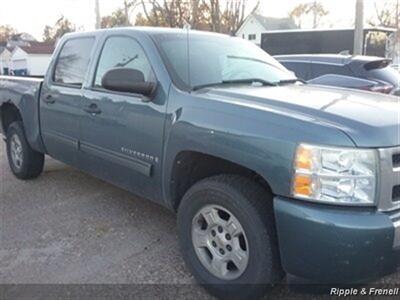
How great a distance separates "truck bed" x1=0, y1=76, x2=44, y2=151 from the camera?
5.37 meters

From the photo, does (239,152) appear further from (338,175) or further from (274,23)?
(274,23)

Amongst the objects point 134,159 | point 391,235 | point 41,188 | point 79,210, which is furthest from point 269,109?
point 41,188

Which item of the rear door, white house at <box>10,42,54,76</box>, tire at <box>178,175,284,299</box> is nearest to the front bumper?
tire at <box>178,175,284,299</box>

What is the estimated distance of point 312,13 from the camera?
64.7 m

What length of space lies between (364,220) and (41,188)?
4.20 meters

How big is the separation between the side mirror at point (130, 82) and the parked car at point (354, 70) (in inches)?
171

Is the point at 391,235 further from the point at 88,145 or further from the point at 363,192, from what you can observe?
the point at 88,145

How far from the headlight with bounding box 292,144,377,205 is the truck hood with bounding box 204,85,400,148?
0.31 ft

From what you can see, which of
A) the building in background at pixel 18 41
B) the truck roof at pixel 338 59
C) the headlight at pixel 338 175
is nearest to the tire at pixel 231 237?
the headlight at pixel 338 175

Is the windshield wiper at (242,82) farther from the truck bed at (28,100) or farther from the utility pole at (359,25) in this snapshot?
the utility pole at (359,25)

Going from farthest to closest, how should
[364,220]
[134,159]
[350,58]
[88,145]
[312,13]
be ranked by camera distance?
1. [312,13]
2. [350,58]
3. [88,145]
4. [134,159]
5. [364,220]

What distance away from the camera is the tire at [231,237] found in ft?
9.29

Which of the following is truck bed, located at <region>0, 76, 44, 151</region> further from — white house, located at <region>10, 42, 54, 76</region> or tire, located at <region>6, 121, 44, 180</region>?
white house, located at <region>10, 42, 54, 76</region>

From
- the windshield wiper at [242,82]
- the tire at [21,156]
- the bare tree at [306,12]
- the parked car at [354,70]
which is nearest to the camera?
the windshield wiper at [242,82]
